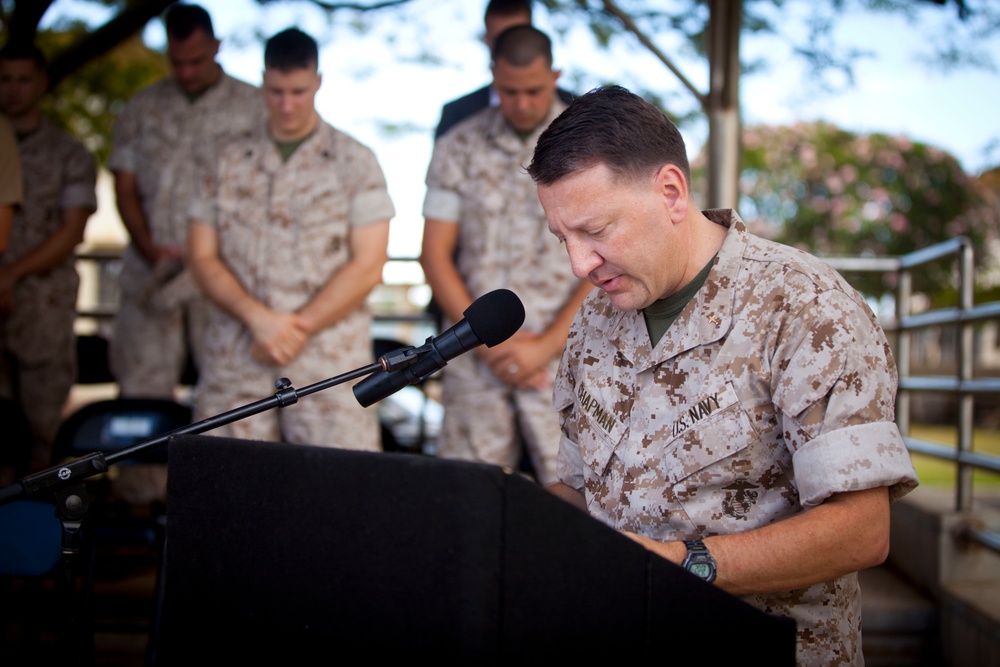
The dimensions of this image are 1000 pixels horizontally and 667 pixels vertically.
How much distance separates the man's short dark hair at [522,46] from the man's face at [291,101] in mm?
677

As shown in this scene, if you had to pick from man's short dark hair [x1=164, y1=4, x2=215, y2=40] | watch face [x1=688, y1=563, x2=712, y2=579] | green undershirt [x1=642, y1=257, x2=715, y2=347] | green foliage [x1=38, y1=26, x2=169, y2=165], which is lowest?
watch face [x1=688, y1=563, x2=712, y2=579]

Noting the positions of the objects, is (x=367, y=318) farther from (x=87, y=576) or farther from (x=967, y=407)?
(x=967, y=407)

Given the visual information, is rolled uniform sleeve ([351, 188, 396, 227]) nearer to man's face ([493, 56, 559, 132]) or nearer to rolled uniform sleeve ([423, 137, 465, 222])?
rolled uniform sleeve ([423, 137, 465, 222])

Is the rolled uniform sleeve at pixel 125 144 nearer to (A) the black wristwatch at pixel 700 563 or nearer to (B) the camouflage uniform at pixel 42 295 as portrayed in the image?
(B) the camouflage uniform at pixel 42 295

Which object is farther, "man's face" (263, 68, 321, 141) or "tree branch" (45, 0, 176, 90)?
"tree branch" (45, 0, 176, 90)

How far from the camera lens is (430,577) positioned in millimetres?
1108

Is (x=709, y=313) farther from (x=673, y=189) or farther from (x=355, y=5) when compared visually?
(x=355, y=5)

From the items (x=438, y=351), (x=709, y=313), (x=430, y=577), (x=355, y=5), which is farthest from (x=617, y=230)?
(x=355, y=5)

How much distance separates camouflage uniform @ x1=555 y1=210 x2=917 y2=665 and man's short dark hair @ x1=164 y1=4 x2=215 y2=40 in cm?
323

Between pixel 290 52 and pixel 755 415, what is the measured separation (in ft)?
8.01

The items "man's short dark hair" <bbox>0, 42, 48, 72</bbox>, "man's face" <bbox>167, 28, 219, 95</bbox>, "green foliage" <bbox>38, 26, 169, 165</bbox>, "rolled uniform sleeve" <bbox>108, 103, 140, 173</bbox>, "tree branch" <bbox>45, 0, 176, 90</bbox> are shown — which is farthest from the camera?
"green foliage" <bbox>38, 26, 169, 165</bbox>

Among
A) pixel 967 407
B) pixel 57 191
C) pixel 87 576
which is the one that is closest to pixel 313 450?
pixel 87 576

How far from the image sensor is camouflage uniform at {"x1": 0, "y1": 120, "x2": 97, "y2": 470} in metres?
4.40

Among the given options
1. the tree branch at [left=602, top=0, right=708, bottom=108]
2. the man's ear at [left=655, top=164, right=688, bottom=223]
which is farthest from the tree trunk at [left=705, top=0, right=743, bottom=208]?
the man's ear at [left=655, top=164, right=688, bottom=223]
